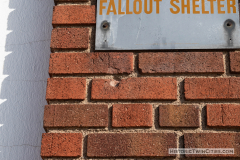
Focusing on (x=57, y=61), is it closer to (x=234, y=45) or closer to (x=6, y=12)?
(x=6, y=12)

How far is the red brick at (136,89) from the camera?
46.0 inches

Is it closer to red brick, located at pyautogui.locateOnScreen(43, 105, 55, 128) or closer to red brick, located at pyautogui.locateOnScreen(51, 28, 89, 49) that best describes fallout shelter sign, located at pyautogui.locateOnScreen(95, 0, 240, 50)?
red brick, located at pyautogui.locateOnScreen(51, 28, 89, 49)

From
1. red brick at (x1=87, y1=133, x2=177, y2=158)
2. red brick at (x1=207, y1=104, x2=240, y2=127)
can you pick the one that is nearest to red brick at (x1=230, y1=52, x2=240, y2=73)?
red brick at (x1=207, y1=104, x2=240, y2=127)

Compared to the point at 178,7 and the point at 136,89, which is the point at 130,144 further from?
the point at 178,7

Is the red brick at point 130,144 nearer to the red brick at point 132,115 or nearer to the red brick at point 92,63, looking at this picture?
the red brick at point 132,115

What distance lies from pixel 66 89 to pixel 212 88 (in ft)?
1.99

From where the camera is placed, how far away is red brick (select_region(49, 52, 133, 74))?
1215 mm

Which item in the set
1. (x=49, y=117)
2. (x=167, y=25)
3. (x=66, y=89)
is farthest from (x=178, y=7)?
(x=49, y=117)

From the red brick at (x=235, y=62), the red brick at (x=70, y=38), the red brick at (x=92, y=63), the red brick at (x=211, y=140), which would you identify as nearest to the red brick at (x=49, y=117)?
the red brick at (x=92, y=63)

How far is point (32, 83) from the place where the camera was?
1.54 meters

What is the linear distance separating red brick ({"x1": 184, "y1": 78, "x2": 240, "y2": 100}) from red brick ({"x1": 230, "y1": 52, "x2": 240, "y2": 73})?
44 millimetres

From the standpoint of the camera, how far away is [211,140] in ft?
3.66

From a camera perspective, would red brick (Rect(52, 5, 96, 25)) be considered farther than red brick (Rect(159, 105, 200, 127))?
Yes

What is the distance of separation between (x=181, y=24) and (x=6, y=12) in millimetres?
1032
